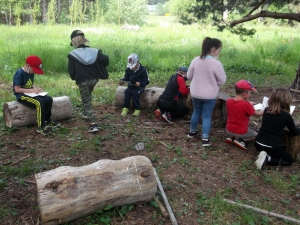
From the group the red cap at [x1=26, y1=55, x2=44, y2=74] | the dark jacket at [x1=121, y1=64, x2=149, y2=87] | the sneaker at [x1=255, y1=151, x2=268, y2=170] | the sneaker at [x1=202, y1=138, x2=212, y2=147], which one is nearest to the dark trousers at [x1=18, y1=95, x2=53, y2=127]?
the red cap at [x1=26, y1=55, x2=44, y2=74]

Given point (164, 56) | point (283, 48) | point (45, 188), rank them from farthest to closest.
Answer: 1. point (283, 48)
2. point (164, 56)
3. point (45, 188)

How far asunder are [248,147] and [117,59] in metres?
6.91

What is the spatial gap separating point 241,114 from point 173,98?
5.32 feet

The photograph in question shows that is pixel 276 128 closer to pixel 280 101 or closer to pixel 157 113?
pixel 280 101

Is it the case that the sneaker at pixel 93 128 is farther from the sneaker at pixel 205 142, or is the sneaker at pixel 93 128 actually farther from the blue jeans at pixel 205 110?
the sneaker at pixel 205 142

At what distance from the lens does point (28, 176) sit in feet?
13.7

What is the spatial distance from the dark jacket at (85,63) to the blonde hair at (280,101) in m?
2.94

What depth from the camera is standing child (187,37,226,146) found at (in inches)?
194

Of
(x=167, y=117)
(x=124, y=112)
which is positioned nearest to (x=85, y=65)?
(x=124, y=112)

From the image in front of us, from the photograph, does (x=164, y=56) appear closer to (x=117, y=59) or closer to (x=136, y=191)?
(x=117, y=59)

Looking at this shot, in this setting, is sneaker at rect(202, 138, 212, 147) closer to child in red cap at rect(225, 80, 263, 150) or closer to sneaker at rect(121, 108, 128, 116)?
child in red cap at rect(225, 80, 263, 150)

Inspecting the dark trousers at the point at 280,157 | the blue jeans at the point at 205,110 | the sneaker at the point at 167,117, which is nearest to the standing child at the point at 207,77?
the blue jeans at the point at 205,110

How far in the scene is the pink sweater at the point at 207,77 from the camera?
4.93 meters

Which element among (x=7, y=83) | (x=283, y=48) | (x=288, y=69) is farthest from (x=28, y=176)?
(x=283, y=48)
